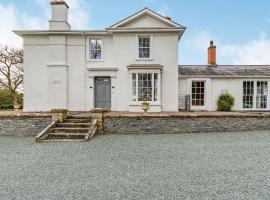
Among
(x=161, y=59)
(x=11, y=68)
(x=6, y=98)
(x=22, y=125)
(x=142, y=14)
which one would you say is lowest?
(x=22, y=125)

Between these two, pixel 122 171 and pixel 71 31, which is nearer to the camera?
pixel 122 171

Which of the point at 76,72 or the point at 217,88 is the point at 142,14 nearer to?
the point at 76,72

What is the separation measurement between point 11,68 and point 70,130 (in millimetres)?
19557

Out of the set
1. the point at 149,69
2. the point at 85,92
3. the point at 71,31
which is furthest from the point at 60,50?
the point at 149,69

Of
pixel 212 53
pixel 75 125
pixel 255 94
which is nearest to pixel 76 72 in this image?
pixel 75 125

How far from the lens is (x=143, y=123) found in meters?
12.5

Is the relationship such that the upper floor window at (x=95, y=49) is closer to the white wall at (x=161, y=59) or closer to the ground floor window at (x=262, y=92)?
the white wall at (x=161, y=59)

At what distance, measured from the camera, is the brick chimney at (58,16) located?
16.4m

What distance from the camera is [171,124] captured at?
12547 mm

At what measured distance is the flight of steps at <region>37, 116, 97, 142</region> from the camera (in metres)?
10.8

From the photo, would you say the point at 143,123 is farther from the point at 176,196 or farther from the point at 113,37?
the point at 176,196

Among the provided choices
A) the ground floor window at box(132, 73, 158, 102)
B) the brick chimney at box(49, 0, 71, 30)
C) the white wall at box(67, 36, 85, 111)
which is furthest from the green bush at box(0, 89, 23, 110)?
the ground floor window at box(132, 73, 158, 102)

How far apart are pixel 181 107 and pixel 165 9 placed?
24.8 ft

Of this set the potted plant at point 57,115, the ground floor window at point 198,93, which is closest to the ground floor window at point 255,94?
the ground floor window at point 198,93
